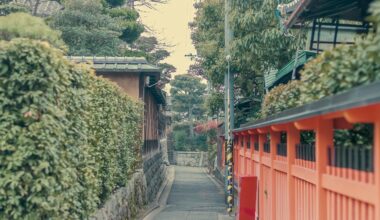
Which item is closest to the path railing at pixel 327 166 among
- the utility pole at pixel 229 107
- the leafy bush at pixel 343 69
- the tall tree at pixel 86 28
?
the leafy bush at pixel 343 69

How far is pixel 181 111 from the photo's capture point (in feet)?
242

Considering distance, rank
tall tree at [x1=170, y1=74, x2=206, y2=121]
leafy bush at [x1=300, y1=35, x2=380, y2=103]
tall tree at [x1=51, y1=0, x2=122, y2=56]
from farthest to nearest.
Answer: tall tree at [x1=170, y1=74, x2=206, y2=121] < tall tree at [x1=51, y1=0, x2=122, y2=56] < leafy bush at [x1=300, y1=35, x2=380, y2=103]

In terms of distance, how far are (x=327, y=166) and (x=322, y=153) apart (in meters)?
0.14

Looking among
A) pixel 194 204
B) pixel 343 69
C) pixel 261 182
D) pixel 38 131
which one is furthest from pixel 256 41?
pixel 343 69

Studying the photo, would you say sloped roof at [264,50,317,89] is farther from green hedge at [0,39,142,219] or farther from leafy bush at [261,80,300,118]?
green hedge at [0,39,142,219]

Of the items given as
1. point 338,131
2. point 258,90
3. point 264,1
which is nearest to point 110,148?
point 338,131

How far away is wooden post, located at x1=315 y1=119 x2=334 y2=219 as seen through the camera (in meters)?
6.01

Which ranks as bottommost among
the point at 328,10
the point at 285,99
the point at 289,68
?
the point at 285,99

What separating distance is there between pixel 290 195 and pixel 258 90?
20.3 metres

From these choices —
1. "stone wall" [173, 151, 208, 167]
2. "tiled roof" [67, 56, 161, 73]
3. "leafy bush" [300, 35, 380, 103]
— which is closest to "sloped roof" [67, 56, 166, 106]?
"tiled roof" [67, 56, 161, 73]

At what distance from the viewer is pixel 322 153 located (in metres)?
6.10

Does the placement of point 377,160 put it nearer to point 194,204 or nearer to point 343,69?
point 343,69

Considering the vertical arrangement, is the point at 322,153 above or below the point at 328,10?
below

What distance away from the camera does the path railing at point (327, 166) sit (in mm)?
4223
